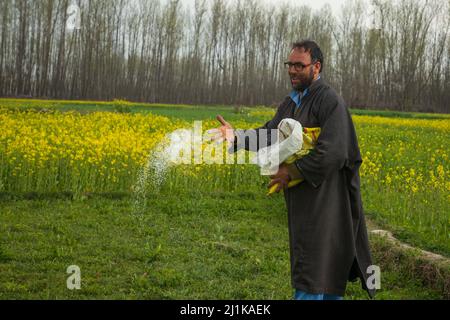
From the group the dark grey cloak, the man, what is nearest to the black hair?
the man

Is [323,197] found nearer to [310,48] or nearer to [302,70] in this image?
[302,70]

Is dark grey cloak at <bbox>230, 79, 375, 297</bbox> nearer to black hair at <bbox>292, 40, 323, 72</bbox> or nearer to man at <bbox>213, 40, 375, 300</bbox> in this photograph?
man at <bbox>213, 40, 375, 300</bbox>

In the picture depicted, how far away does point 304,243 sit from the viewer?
3.00 metres

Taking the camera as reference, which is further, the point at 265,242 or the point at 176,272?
the point at 265,242

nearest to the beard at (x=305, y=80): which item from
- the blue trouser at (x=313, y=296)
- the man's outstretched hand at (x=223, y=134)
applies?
the man's outstretched hand at (x=223, y=134)

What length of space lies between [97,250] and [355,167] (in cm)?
367

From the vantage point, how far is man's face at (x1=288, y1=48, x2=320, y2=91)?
305 centimetres

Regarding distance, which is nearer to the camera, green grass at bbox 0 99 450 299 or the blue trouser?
the blue trouser

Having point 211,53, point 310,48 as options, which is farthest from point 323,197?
point 211,53

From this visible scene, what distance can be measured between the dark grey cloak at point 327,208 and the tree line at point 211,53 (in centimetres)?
3972

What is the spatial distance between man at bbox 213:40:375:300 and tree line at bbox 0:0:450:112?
39646mm

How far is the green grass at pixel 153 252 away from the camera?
4.96m

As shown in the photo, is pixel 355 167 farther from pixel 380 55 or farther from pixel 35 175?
pixel 380 55

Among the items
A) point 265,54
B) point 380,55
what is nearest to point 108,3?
point 265,54
